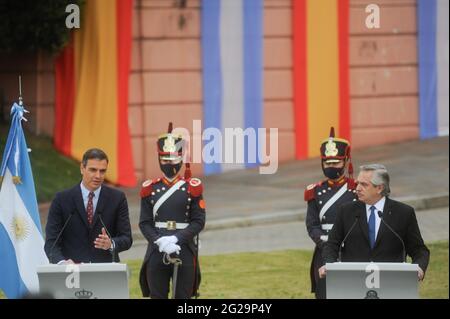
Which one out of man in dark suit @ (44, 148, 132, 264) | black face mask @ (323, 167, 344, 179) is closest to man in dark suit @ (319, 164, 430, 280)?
black face mask @ (323, 167, 344, 179)

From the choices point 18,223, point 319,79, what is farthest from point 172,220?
point 319,79

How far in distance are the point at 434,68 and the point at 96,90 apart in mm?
3776

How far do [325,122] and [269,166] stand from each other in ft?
7.73

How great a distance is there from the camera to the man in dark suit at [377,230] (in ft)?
32.3

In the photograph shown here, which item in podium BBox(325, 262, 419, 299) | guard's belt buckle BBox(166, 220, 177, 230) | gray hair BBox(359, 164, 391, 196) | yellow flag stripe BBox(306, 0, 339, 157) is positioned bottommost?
podium BBox(325, 262, 419, 299)

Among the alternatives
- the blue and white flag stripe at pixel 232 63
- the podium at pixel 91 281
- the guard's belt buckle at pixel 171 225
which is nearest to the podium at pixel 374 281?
the podium at pixel 91 281

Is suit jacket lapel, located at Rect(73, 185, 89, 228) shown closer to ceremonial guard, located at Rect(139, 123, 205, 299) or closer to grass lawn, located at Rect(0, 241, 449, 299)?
ceremonial guard, located at Rect(139, 123, 205, 299)

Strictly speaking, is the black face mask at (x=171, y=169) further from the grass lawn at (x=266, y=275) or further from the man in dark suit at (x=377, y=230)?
the grass lawn at (x=266, y=275)

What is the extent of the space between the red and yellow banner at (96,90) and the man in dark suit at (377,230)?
17.3 feet

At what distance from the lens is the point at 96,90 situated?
15.4 meters

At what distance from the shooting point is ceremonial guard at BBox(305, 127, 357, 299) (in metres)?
11.1

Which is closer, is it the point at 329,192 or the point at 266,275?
the point at 329,192

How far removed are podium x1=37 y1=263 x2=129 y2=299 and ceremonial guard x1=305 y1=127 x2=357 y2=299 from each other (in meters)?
2.29

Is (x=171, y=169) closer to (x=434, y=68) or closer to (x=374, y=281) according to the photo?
(x=374, y=281)
